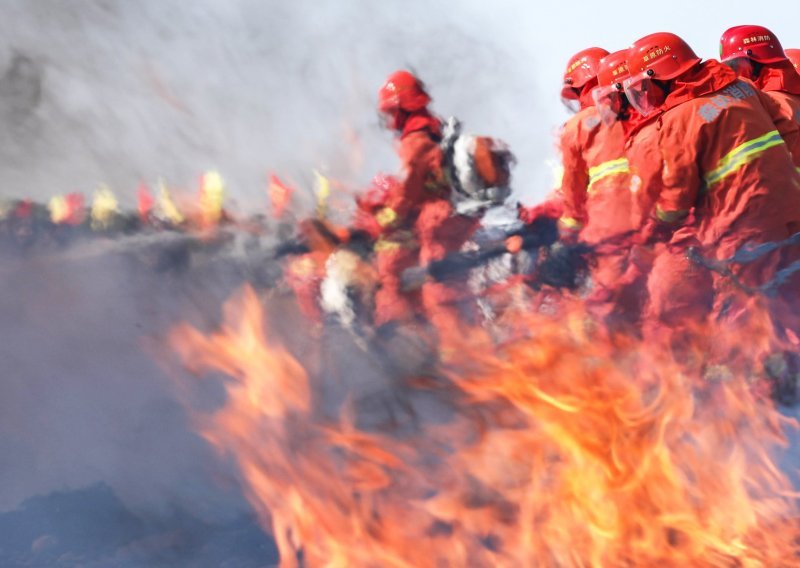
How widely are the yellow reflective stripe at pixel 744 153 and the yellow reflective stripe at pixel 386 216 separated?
78.7 inches

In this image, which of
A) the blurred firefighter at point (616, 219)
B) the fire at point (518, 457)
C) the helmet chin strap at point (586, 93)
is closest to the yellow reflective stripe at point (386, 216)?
the fire at point (518, 457)

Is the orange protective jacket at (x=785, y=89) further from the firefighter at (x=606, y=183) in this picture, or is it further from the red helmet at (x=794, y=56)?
the red helmet at (x=794, y=56)

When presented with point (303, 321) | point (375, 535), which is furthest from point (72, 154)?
point (375, 535)

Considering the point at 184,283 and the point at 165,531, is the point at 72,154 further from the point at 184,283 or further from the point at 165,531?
the point at 165,531

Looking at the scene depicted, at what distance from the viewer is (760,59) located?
5770mm

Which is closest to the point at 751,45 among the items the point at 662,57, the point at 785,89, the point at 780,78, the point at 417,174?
the point at 780,78

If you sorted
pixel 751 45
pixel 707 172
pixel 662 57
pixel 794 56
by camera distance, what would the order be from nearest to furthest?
1. pixel 707 172
2. pixel 662 57
3. pixel 751 45
4. pixel 794 56

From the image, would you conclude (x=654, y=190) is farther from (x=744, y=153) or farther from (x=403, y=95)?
(x=403, y=95)

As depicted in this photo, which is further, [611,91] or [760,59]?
[760,59]

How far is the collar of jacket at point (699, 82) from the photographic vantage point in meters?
4.44

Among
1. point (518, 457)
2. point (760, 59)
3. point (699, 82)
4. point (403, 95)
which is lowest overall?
point (518, 457)

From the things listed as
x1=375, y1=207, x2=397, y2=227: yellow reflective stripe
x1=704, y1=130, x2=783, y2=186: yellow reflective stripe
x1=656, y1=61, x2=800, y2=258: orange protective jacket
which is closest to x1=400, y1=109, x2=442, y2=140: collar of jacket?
x1=375, y1=207, x2=397, y2=227: yellow reflective stripe

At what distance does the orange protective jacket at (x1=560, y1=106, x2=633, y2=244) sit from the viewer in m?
5.00

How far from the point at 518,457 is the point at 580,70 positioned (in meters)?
2.97
